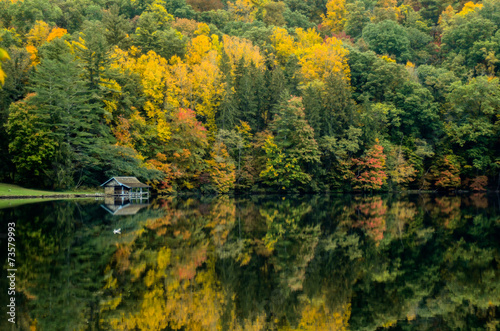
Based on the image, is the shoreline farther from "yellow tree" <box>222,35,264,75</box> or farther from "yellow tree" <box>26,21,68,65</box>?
"yellow tree" <box>222,35,264,75</box>

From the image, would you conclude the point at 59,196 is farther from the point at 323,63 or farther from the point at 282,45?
the point at 282,45

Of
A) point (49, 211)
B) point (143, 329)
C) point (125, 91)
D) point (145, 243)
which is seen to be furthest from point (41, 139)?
point (143, 329)

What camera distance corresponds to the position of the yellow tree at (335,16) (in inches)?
4299

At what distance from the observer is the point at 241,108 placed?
68688 millimetres

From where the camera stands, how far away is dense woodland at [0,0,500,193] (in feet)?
175

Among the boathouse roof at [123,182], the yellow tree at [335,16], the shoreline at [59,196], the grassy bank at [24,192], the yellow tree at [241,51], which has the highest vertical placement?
the yellow tree at [335,16]

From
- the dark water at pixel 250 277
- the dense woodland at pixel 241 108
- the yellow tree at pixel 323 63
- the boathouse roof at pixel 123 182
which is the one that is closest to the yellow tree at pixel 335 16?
the dense woodland at pixel 241 108

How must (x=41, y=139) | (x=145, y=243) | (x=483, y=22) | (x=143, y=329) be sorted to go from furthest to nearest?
1. (x=483, y=22)
2. (x=41, y=139)
3. (x=145, y=243)
4. (x=143, y=329)

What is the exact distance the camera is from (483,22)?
80.1m

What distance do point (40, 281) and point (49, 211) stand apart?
19817 millimetres

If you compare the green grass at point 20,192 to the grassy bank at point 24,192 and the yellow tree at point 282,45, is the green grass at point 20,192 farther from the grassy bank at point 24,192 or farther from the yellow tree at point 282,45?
the yellow tree at point 282,45

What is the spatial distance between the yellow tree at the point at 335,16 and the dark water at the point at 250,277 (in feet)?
296

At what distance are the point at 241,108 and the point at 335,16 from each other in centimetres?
5255

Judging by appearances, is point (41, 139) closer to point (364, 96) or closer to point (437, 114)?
point (364, 96)
